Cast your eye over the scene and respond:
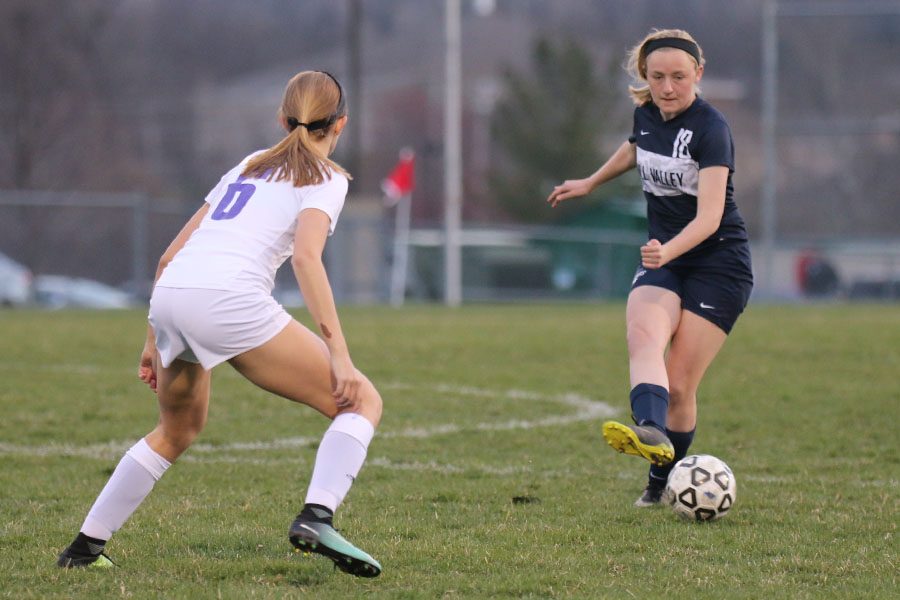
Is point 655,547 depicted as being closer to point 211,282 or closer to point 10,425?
point 211,282

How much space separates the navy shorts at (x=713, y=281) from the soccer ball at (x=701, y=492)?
65 cm

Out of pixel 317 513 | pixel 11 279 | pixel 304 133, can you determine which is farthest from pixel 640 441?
pixel 11 279

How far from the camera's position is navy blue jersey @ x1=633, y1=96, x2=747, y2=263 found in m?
5.55

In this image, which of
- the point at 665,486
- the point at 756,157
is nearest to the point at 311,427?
the point at 665,486

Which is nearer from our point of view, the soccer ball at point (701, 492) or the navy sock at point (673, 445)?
the soccer ball at point (701, 492)

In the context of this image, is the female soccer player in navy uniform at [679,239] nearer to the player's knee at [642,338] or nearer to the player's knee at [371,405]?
the player's knee at [642,338]

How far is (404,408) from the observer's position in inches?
361

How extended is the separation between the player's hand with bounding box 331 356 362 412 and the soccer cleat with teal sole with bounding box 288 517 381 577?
42cm

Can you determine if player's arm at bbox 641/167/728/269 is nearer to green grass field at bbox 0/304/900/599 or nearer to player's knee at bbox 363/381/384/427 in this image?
green grass field at bbox 0/304/900/599

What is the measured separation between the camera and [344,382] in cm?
428

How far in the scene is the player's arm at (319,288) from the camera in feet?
13.7

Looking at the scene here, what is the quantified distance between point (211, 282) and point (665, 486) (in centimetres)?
249

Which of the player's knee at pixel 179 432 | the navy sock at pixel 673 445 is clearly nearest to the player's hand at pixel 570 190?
the navy sock at pixel 673 445

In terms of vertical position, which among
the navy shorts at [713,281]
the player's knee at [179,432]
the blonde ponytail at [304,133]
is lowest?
the player's knee at [179,432]
